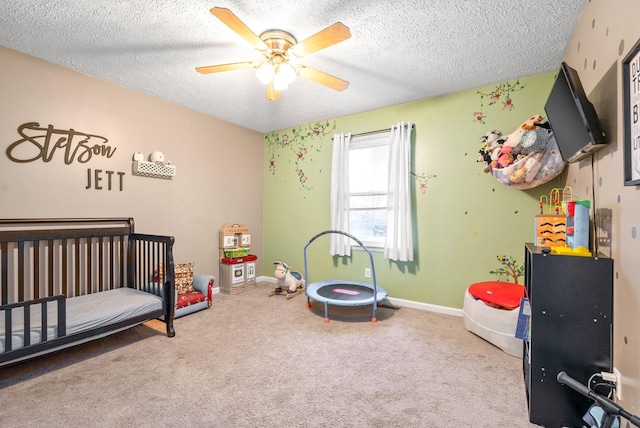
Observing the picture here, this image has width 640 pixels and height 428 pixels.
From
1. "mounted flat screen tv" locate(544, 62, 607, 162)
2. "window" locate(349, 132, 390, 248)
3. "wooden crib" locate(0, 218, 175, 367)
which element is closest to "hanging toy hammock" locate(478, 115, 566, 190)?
"mounted flat screen tv" locate(544, 62, 607, 162)

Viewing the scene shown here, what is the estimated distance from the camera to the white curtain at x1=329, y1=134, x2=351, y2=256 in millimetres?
3789

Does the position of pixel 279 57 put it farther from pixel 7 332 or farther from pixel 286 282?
pixel 286 282

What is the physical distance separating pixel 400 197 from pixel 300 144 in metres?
1.68

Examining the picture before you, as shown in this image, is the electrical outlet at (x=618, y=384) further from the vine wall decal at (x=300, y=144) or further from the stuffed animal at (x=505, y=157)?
the vine wall decal at (x=300, y=144)

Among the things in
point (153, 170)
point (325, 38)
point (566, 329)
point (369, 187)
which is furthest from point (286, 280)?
point (566, 329)

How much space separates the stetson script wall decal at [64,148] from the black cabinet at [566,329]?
346 cm

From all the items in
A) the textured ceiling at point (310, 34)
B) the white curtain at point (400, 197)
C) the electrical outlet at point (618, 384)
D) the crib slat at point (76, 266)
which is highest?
the textured ceiling at point (310, 34)

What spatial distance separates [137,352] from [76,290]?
92 centimetres

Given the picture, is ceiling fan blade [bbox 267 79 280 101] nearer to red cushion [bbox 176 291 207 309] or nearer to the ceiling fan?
the ceiling fan

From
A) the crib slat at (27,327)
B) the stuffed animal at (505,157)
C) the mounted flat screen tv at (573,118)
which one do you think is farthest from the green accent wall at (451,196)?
the crib slat at (27,327)

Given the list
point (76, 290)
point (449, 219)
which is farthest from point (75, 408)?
point (449, 219)

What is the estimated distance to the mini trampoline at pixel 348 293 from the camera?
2922mm

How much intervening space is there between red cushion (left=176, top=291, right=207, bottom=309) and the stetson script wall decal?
1.26m

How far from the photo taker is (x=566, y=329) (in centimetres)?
141
